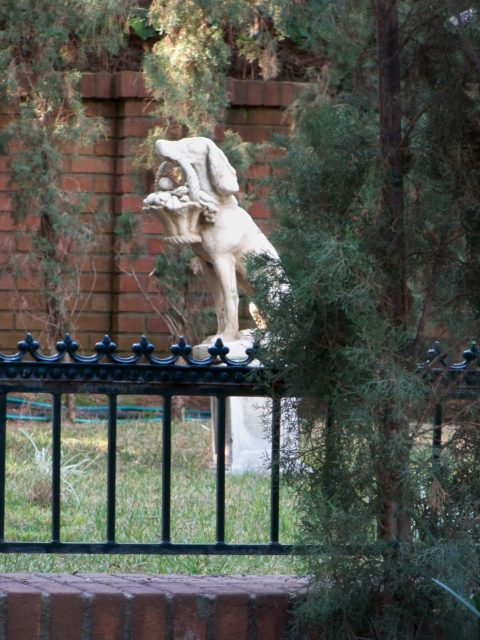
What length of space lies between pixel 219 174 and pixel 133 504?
2395mm

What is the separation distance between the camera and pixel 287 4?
2857 mm

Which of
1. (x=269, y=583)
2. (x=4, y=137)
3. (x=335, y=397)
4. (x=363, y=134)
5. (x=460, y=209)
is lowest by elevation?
(x=269, y=583)

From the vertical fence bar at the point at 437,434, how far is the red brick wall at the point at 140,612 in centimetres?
51

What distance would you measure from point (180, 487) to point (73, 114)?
3857 millimetres

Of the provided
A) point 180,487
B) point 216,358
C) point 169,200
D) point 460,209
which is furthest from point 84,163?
point 460,209

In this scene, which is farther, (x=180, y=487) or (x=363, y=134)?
(x=180, y=487)

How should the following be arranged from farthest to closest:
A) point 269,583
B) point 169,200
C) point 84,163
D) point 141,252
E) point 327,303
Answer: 1. point 84,163
2. point 141,252
3. point 169,200
4. point 269,583
5. point 327,303

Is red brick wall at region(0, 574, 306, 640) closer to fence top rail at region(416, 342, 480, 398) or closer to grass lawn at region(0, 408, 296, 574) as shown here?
grass lawn at region(0, 408, 296, 574)

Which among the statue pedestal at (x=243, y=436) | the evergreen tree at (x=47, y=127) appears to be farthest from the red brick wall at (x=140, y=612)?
the evergreen tree at (x=47, y=127)

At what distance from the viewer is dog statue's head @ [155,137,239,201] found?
23.0 feet

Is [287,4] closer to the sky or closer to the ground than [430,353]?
closer to the sky

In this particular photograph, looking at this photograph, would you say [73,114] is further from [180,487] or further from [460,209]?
[460,209]

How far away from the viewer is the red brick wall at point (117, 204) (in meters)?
10.3

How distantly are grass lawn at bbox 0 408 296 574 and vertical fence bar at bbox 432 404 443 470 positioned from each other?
24.3 inches
